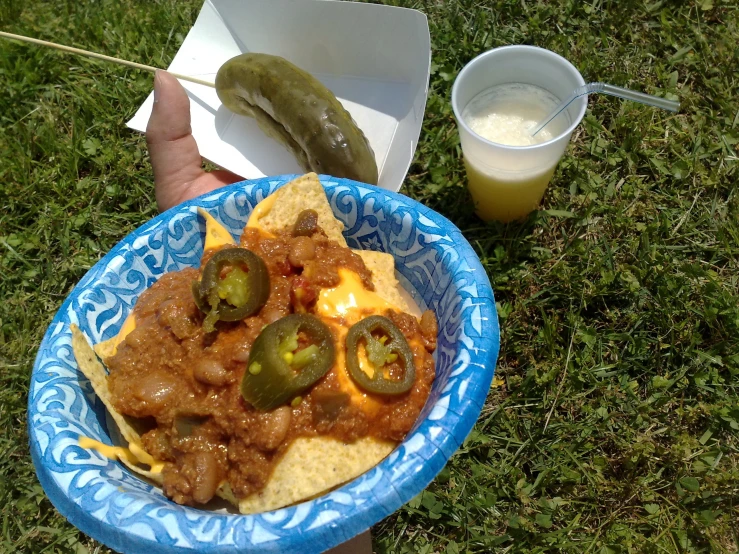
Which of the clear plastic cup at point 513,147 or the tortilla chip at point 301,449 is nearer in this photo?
the tortilla chip at point 301,449

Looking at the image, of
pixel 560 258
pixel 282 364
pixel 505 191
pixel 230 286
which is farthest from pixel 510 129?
pixel 282 364

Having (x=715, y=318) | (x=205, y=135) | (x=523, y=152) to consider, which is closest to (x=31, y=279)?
(x=205, y=135)

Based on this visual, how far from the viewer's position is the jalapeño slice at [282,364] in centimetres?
186

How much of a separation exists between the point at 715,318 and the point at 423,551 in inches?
71.9

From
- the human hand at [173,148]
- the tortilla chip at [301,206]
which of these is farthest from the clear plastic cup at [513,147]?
the human hand at [173,148]

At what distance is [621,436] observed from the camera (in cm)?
294

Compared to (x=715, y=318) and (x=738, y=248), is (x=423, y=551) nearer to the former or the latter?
(x=715, y=318)

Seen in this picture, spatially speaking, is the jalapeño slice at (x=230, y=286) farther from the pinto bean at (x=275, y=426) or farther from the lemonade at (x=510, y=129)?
the lemonade at (x=510, y=129)

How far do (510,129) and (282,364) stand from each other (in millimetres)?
1928

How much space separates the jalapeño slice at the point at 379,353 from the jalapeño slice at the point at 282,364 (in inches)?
3.1

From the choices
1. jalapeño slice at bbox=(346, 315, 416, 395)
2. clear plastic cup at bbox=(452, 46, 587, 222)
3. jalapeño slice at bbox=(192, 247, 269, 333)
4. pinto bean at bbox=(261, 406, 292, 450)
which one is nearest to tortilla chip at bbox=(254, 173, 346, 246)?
jalapeño slice at bbox=(192, 247, 269, 333)

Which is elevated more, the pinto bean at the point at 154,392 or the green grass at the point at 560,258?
the pinto bean at the point at 154,392

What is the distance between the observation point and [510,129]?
10.4 ft

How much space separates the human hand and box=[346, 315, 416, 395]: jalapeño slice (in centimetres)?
163
